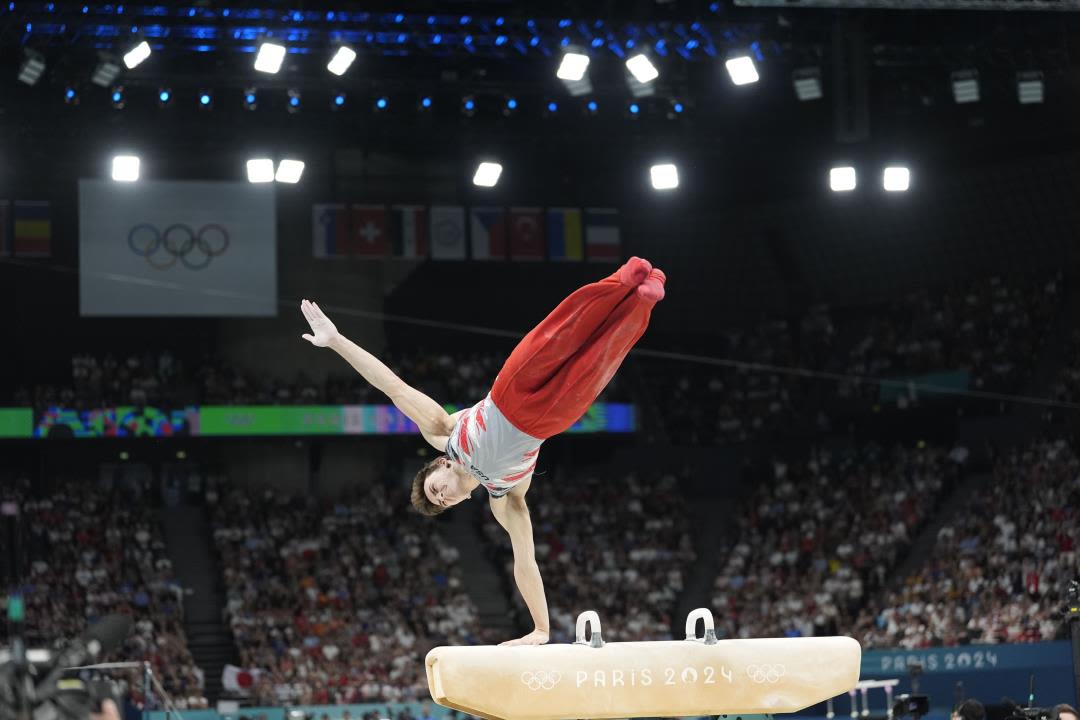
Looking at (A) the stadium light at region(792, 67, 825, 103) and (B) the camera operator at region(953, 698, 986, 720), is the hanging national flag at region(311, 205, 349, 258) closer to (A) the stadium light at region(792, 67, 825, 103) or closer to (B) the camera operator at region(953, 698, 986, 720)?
(A) the stadium light at region(792, 67, 825, 103)

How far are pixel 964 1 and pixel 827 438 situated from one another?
45.8ft

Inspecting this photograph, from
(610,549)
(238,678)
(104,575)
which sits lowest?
(238,678)

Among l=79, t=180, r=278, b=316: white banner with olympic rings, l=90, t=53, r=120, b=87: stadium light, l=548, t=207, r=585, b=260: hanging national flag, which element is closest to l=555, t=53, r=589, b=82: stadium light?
l=90, t=53, r=120, b=87: stadium light

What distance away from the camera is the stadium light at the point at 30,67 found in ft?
48.1

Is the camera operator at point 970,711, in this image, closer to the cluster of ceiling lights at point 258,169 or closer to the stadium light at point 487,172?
the cluster of ceiling lights at point 258,169

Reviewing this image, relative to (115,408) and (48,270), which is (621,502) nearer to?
(115,408)

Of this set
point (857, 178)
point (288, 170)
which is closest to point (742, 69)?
point (857, 178)

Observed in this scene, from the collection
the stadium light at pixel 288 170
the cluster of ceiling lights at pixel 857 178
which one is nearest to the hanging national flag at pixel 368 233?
the stadium light at pixel 288 170

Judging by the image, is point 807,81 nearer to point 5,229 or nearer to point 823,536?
point 823,536

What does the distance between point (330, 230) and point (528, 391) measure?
1760 cm

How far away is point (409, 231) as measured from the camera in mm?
23250

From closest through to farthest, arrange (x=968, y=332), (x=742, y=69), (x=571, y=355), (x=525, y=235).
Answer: (x=571, y=355) < (x=742, y=69) < (x=968, y=332) < (x=525, y=235)

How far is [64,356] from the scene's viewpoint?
2397 centimetres

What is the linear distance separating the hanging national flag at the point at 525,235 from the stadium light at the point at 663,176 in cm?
656
